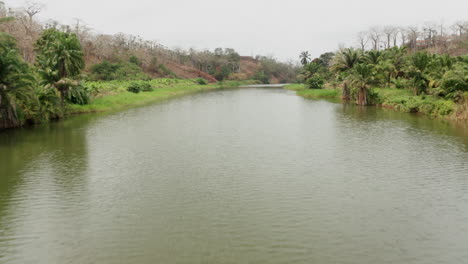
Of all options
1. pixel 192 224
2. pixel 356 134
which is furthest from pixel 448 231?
pixel 356 134

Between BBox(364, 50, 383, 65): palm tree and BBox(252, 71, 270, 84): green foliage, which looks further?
BBox(252, 71, 270, 84): green foliage

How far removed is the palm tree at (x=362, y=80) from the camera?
4800cm

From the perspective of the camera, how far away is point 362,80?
48.2m

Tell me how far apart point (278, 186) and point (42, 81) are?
28729mm

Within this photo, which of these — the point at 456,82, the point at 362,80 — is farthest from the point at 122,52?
the point at 456,82

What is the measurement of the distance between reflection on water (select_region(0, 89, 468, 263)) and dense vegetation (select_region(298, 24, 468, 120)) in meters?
8.59

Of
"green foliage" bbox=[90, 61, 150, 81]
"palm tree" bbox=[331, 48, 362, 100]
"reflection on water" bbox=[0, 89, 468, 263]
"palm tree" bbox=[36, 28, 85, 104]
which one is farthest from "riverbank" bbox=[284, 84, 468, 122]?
"green foliage" bbox=[90, 61, 150, 81]

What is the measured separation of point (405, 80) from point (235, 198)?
42050 millimetres

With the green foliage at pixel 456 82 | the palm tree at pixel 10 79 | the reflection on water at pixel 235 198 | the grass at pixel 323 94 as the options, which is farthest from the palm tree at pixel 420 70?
the palm tree at pixel 10 79

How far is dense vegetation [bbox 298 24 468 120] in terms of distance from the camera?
33188mm

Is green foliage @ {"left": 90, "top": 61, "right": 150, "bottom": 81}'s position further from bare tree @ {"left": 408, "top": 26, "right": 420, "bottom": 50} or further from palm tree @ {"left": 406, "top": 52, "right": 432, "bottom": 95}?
bare tree @ {"left": 408, "top": 26, "right": 420, "bottom": 50}

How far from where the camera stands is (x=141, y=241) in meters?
10.2

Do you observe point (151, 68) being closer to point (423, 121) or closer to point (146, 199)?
point (423, 121)

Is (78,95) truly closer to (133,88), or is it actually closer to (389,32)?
(133,88)
